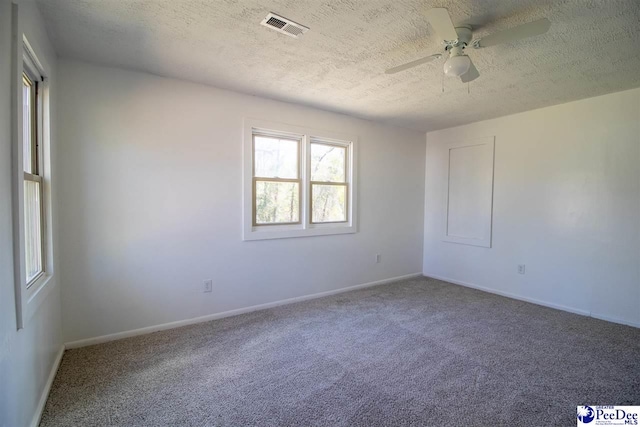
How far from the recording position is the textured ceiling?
1894 millimetres

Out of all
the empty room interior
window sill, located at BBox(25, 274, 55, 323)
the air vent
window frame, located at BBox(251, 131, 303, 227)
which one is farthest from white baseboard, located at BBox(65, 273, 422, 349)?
the air vent

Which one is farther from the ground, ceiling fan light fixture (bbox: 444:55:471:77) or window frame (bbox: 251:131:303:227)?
ceiling fan light fixture (bbox: 444:55:471:77)

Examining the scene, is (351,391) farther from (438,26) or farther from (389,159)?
(389,159)

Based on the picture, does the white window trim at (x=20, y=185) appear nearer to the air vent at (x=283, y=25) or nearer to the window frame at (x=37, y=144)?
the window frame at (x=37, y=144)

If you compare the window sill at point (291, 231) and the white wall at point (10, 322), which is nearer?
the white wall at point (10, 322)

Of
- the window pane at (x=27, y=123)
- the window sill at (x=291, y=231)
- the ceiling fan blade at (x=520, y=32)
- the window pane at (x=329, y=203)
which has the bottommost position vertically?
the window sill at (x=291, y=231)

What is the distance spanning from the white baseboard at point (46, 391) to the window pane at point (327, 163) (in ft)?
10.1

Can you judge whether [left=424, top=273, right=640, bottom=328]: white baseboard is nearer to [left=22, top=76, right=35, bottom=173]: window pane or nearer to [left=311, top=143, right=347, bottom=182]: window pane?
[left=311, top=143, right=347, bottom=182]: window pane

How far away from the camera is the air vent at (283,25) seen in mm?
1992

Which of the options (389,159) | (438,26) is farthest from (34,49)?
(389,159)

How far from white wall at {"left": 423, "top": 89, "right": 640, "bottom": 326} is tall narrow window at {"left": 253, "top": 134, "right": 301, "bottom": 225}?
281cm

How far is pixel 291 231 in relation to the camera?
386cm

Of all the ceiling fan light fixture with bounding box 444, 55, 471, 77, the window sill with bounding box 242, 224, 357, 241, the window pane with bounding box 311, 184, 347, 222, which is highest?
the ceiling fan light fixture with bounding box 444, 55, 471, 77

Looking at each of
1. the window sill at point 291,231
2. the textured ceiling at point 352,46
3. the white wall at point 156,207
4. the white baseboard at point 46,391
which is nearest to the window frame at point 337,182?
the window sill at point 291,231
